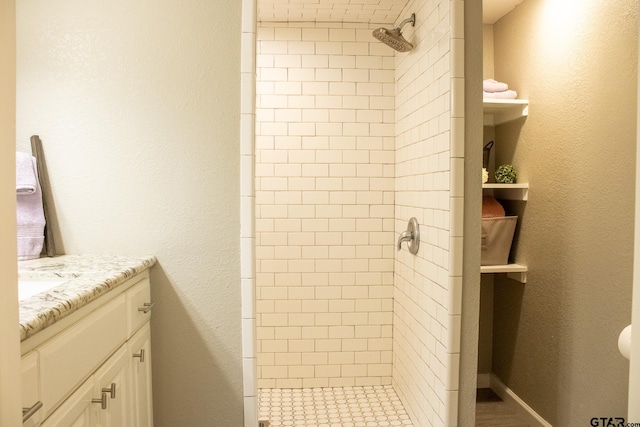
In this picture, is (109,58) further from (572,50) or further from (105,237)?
(572,50)

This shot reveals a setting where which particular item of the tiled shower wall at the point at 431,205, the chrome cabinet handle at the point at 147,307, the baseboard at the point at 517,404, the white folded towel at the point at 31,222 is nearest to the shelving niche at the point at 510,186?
the tiled shower wall at the point at 431,205

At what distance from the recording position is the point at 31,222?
1.70m

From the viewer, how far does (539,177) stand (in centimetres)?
247

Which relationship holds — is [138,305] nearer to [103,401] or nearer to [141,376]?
[141,376]

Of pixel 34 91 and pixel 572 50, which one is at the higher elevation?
pixel 572 50

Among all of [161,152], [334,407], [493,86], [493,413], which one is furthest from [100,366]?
[493,86]

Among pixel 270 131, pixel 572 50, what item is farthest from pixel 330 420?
pixel 572 50

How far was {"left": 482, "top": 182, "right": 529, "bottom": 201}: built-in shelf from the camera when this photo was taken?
2.55 m

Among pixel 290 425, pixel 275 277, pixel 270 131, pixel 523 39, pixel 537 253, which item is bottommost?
pixel 290 425

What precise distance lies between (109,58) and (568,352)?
2.45 metres

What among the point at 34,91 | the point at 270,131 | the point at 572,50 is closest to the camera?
the point at 34,91

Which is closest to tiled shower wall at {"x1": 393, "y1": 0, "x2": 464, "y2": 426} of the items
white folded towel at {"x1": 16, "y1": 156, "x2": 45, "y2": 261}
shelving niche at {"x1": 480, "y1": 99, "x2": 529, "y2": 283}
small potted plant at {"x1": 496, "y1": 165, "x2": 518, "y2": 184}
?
shelving niche at {"x1": 480, "y1": 99, "x2": 529, "y2": 283}

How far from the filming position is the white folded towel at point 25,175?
164 cm

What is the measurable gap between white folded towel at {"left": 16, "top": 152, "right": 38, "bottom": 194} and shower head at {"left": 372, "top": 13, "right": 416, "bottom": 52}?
1596 millimetres
